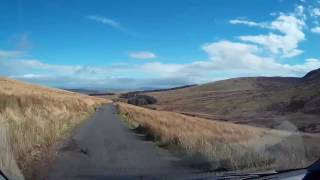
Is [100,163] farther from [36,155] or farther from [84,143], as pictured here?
[84,143]

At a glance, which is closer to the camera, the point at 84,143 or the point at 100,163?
the point at 100,163

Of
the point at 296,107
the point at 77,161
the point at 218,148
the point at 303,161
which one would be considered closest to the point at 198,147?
the point at 218,148

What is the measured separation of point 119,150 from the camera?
59.0 feet

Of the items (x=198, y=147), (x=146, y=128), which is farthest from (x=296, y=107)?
(x=198, y=147)

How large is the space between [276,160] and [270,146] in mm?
3727

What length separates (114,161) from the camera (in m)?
14.9

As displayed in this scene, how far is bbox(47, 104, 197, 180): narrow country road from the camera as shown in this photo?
11783 millimetres

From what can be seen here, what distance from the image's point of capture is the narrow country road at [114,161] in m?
11.8

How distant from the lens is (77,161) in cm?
1451

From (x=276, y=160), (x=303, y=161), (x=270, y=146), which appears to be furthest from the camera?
(x=270, y=146)

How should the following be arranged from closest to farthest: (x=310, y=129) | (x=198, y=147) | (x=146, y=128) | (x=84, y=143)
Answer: (x=198, y=147)
(x=84, y=143)
(x=310, y=129)
(x=146, y=128)

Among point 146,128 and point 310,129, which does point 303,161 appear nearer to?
point 310,129

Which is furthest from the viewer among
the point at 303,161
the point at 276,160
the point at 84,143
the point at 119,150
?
the point at 84,143

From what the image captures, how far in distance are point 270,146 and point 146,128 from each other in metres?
12.3
